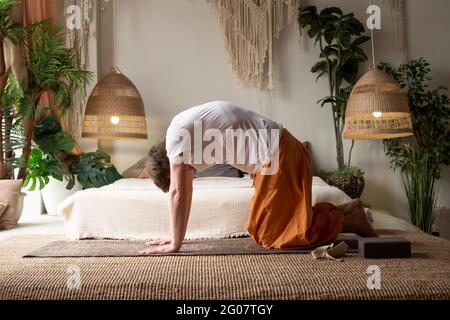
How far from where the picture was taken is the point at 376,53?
4816mm

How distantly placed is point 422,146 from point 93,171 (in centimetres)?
257

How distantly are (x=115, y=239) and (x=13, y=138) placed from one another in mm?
1462

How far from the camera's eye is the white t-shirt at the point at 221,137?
2445 millimetres

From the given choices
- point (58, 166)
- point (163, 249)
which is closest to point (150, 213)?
point (163, 249)

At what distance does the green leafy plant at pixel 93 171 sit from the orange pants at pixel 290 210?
1941mm

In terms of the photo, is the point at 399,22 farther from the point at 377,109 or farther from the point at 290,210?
the point at 290,210

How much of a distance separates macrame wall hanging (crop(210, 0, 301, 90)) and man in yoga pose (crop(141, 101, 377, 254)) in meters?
2.24

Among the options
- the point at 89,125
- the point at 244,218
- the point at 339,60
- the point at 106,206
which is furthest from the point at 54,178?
the point at 339,60

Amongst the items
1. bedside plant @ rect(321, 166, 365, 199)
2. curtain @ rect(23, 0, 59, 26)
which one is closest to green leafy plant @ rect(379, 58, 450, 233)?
bedside plant @ rect(321, 166, 365, 199)

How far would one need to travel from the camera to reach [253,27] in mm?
4781

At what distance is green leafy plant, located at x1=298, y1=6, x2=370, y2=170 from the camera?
14.7 feet

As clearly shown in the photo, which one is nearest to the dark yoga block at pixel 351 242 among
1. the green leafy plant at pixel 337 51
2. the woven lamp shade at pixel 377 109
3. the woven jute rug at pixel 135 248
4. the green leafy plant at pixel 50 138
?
the woven jute rug at pixel 135 248

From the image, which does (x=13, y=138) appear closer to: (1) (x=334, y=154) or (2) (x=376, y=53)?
(1) (x=334, y=154)

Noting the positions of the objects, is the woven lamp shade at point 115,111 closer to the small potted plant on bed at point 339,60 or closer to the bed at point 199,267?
the bed at point 199,267
